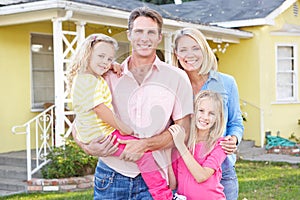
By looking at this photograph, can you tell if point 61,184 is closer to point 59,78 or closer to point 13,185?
point 13,185

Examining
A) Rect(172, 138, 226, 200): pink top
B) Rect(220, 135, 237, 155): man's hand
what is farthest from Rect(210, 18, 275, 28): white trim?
Rect(172, 138, 226, 200): pink top

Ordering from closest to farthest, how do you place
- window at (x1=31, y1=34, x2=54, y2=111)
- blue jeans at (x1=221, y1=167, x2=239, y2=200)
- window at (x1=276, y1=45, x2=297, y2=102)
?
blue jeans at (x1=221, y1=167, x2=239, y2=200) < window at (x1=31, y1=34, x2=54, y2=111) < window at (x1=276, y1=45, x2=297, y2=102)

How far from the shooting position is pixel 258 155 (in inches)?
421

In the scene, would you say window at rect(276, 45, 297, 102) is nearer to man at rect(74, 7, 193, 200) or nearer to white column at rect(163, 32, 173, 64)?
white column at rect(163, 32, 173, 64)

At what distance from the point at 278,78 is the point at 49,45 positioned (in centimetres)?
588

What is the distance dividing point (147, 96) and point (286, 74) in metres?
11.2

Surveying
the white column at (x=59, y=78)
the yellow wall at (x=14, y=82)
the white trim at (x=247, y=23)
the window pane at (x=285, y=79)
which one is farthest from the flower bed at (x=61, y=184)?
the window pane at (x=285, y=79)

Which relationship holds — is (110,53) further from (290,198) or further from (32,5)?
(32,5)

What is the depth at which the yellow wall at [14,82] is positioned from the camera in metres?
8.66

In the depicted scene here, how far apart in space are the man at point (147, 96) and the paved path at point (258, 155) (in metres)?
7.98

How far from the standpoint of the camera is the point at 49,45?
373 inches

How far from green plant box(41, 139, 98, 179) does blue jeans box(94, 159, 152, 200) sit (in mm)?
4904

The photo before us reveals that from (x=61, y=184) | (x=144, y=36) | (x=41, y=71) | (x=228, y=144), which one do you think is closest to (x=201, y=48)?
(x=144, y=36)

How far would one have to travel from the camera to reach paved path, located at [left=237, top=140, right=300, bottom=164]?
10008mm
